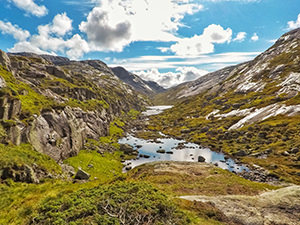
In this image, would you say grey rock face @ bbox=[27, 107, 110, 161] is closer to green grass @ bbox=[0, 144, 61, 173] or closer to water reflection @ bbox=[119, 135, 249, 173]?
green grass @ bbox=[0, 144, 61, 173]

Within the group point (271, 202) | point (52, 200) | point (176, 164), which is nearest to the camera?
point (52, 200)

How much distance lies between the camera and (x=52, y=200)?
16.6 metres

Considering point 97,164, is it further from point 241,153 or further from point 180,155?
point 241,153

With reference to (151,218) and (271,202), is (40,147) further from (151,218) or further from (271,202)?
(271,202)

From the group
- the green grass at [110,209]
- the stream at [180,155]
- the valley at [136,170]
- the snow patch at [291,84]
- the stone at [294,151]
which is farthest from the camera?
the snow patch at [291,84]

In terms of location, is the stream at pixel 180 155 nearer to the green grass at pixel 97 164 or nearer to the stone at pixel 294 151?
the green grass at pixel 97 164

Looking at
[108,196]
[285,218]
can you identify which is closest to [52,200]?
[108,196]

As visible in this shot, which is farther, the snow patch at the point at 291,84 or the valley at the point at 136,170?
the snow patch at the point at 291,84

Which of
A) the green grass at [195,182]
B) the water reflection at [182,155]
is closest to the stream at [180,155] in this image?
the water reflection at [182,155]

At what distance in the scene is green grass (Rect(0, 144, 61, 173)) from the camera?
25763 mm

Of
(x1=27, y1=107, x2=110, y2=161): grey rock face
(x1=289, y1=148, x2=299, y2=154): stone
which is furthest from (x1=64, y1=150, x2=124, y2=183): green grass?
(x1=289, y1=148, x2=299, y2=154): stone

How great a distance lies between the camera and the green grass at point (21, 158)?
2576 cm

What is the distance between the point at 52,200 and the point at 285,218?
87.1 ft

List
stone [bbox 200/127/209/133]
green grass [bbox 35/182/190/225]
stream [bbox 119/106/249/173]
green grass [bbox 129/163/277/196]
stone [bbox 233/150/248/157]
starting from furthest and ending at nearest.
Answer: stone [bbox 200/127/209/133] < stone [bbox 233/150/248/157] < stream [bbox 119/106/249/173] < green grass [bbox 129/163/277/196] < green grass [bbox 35/182/190/225]
